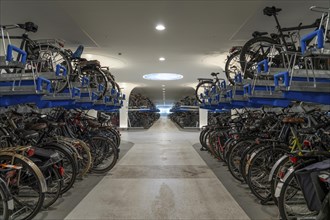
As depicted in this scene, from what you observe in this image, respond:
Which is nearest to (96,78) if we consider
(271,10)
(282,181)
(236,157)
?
(236,157)

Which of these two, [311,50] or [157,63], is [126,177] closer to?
[311,50]

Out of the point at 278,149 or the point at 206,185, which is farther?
the point at 206,185

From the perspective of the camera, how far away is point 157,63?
341 inches

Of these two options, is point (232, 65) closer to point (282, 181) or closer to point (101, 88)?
point (101, 88)

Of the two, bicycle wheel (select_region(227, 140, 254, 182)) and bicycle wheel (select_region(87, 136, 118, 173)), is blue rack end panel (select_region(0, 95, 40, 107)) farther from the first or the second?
bicycle wheel (select_region(227, 140, 254, 182))

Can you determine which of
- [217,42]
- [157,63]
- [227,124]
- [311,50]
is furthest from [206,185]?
[157,63]

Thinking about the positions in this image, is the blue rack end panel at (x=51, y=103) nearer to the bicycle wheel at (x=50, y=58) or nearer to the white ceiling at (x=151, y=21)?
the bicycle wheel at (x=50, y=58)

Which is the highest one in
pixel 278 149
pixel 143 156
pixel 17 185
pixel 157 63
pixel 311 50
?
pixel 157 63

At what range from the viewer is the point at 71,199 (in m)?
3.58

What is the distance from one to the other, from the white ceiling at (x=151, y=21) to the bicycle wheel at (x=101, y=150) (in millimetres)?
2000

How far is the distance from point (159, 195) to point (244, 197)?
1078 mm

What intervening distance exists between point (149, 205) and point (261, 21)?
11.6ft

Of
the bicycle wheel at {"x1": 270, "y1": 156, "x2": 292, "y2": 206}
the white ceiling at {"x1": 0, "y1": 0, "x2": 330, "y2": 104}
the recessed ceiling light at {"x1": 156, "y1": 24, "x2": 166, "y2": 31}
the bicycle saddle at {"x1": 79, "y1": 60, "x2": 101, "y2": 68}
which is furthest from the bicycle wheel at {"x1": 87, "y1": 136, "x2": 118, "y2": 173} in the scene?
the bicycle wheel at {"x1": 270, "y1": 156, "x2": 292, "y2": 206}

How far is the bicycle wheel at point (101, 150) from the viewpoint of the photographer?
16.2 feet
